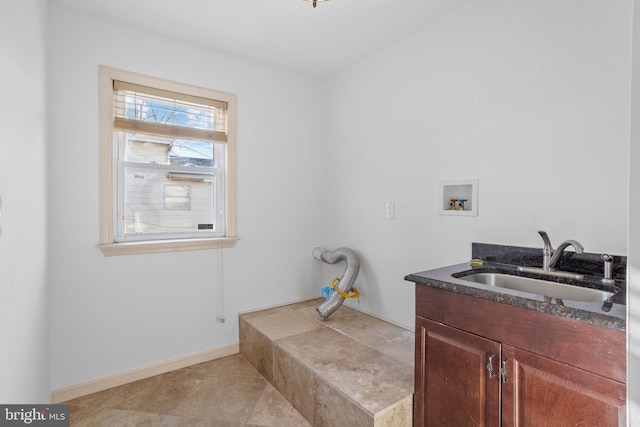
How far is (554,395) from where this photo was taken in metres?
1.11

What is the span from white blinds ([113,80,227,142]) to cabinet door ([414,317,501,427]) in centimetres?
217

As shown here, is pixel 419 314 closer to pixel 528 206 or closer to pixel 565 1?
pixel 528 206

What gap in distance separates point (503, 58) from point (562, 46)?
11.7 inches

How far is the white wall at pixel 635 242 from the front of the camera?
0.85m

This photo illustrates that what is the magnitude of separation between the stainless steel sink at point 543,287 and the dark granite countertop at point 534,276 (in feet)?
0.08

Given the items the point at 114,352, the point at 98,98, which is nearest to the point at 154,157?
the point at 98,98

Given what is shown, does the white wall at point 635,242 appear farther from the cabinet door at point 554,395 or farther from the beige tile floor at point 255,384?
the beige tile floor at point 255,384

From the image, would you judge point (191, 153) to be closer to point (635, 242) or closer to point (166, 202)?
point (166, 202)

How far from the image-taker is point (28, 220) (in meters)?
1.45

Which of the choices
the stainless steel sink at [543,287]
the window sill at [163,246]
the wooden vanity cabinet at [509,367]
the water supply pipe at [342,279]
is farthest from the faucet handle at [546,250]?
the window sill at [163,246]

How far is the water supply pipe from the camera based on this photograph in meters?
2.69

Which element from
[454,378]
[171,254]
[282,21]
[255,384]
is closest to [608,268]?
[454,378]

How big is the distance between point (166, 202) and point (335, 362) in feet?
5.68
